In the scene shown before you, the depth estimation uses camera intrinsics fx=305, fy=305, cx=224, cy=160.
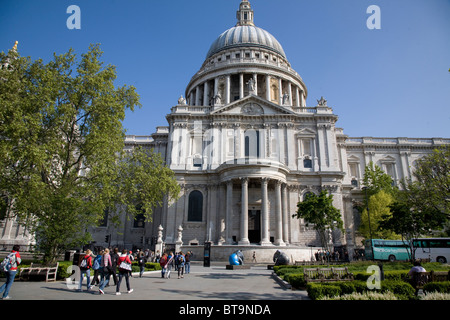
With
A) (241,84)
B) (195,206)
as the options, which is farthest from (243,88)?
(195,206)

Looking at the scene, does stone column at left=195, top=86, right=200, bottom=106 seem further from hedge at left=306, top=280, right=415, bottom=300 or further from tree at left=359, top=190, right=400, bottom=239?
hedge at left=306, top=280, right=415, bottom=300

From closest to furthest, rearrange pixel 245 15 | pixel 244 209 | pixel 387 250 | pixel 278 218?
pixel 387 250, pixel 244 209, pixel 278 218, pixel 245 15

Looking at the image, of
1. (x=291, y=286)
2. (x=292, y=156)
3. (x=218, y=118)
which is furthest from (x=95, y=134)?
(x=292, y=156)

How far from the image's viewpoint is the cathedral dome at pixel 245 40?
203 feet

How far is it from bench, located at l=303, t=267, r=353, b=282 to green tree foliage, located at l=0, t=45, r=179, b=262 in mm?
13412

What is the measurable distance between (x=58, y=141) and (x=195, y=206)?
21581mm

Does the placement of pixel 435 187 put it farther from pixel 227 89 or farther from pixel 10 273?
pixel 227 89

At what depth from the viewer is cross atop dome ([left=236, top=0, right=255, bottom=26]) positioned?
236 ft

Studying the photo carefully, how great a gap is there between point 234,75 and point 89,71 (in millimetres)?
38429

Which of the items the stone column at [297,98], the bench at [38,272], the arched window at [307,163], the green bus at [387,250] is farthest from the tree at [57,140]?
the stone column at [297,98]

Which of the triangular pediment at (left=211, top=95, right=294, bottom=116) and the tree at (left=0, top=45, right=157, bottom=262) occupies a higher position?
the triangular pediment at (left=211, top=95, right=294, bottom=116)

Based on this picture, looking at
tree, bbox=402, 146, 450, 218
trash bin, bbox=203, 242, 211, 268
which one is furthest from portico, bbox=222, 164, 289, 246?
tree, bbox=402, 146, 450, 218

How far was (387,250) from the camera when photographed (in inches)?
1326
